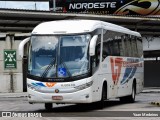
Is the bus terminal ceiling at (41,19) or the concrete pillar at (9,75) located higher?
the bus terminal ceiling at (41,19)

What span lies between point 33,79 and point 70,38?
195 cm

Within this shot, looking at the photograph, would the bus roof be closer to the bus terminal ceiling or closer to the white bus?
the white bus

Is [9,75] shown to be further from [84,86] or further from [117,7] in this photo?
[117,7]

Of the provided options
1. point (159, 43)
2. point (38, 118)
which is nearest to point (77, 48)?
point (38, 118)

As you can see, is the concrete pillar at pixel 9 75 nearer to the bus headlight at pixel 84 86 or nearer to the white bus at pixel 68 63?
the white bus at pixel 68 63

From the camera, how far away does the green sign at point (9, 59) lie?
37406 mm

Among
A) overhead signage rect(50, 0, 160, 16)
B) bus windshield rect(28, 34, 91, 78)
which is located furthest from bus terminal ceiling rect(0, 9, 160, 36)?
bus windshield rect(28, 34, 91, 78)

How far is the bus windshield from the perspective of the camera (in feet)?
58.4

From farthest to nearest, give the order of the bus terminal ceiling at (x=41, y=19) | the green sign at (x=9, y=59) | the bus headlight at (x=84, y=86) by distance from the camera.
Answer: the bus terminal ceiling at (x=41, y=19), the green sign at (x=9, y=59), the bus headlight at (x=84, y=86)

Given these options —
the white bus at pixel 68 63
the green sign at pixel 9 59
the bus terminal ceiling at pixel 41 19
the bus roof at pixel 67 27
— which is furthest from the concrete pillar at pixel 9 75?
the bus roof at pixel 67 27

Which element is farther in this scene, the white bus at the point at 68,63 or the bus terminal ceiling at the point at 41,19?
the bus terminal ceiling at the point at 41,19

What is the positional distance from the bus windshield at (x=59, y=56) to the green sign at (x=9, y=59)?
19243mm

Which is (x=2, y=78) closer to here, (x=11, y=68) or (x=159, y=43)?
(x=11, y=68)

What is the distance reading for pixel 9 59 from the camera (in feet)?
123
